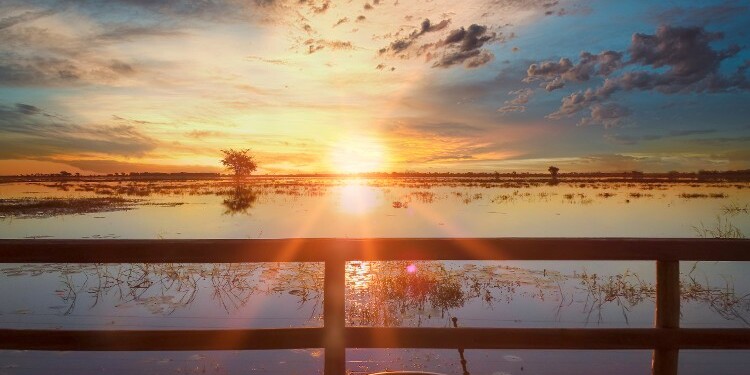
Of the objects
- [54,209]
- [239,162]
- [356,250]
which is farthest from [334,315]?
[239,162]

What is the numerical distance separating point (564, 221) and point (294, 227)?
43.8ft

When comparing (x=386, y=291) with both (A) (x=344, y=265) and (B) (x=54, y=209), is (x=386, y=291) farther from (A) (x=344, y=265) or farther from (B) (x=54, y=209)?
(B) (x=54, y=209)

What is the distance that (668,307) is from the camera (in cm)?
336

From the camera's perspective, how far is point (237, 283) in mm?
12031

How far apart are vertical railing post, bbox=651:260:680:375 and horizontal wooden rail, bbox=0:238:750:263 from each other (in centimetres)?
10

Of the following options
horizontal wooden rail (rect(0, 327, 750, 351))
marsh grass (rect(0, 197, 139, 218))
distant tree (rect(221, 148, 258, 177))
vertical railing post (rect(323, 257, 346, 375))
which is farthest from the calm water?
distant tree (rect(221, 148, 258, 177))

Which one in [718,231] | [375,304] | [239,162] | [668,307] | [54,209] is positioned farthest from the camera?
[239,162]

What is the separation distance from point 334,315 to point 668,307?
2.23 m

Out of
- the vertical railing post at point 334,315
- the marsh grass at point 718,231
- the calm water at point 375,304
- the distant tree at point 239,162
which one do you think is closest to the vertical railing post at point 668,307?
the vertical railing post at point 334,315

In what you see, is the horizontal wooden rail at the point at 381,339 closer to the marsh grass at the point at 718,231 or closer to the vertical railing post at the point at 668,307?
the vertical railing post at the point at 668,307

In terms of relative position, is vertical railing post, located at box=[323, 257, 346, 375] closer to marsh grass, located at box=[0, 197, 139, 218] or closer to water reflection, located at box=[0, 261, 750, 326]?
water reflection, located at box=[0, 261, 750, 326]

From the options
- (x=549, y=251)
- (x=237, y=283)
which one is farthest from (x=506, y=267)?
(x=549, y=251)

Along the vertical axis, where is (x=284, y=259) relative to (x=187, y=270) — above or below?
above

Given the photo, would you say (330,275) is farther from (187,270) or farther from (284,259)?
(187,270)
